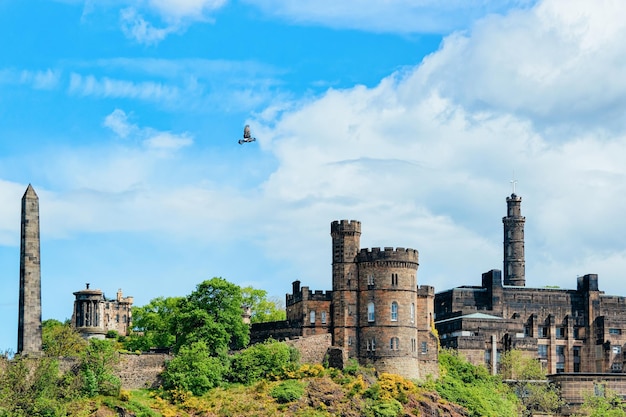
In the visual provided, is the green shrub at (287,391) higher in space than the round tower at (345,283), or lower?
lower

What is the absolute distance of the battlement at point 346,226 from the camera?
4584 inches

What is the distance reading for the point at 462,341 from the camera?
425 ft

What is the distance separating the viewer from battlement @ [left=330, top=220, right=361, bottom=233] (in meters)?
116

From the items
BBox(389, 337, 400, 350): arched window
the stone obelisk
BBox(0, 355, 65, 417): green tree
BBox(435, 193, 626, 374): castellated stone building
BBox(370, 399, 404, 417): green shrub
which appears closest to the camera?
BBox(0, 355, 65, 417): green tree

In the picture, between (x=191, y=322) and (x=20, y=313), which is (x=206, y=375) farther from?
(x=20, y=313)

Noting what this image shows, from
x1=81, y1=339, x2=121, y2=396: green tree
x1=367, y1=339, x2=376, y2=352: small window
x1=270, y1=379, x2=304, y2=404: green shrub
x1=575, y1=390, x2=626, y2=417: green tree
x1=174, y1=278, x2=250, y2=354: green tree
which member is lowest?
x1=575, y1=390, x2=626, y2=417: green tree

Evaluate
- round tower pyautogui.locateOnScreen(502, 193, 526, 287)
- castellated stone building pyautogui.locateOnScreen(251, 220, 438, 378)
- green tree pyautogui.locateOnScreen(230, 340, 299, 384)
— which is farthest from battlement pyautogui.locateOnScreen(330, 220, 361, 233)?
round tower pyautogui.locateOnScreen(502, 193, 526, 287)

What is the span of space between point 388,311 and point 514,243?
45.2m

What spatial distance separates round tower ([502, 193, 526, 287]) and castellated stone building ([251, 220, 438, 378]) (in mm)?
39186

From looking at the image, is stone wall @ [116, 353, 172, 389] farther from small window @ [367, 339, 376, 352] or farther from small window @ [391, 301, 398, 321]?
small window @ [391, 301, 398, 321]

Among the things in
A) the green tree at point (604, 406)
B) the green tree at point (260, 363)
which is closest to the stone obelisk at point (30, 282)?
the green tree at point (260, 363)

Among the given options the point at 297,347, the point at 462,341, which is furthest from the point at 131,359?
the point at 462,341

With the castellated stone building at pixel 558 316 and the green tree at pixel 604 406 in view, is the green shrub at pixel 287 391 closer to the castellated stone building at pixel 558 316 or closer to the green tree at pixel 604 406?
the green tree at pixel 604 406

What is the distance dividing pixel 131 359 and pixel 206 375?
619 centimetres
